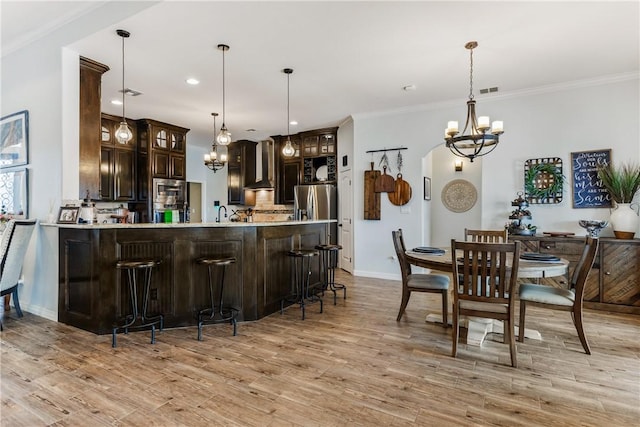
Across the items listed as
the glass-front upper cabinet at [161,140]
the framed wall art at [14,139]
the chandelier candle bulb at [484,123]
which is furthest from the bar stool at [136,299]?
the glass-front upper cabinet at [161,140]

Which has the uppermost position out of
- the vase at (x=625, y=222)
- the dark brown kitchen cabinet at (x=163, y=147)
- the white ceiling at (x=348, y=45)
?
the white ceiling at (x=348, y=45)

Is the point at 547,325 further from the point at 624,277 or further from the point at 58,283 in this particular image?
the point at 58,283

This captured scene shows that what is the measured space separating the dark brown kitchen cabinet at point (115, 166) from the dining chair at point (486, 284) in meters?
6.10

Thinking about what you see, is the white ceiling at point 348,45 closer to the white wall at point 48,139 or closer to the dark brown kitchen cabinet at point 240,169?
the white wall at point 48,139

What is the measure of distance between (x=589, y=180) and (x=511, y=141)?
1.09m

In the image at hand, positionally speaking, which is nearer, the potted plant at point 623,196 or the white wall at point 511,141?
the potted plant at point 623,196

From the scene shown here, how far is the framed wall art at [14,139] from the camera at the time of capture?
3789 millimetres

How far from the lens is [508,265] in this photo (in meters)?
2.59

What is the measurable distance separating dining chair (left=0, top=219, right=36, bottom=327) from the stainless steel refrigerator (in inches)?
163

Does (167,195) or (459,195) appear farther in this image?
(459,195)

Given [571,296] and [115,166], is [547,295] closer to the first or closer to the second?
[571,296]

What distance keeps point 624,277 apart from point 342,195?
Answer: 4.35 metres

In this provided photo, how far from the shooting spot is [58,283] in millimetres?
3430

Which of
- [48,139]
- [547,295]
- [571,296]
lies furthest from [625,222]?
[48,139]
